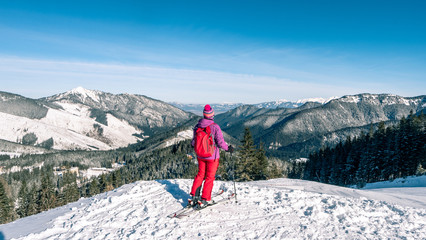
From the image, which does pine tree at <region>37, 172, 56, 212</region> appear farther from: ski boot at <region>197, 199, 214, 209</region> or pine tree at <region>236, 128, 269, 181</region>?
ski boot at <region>197, 199, 214, 209</region>

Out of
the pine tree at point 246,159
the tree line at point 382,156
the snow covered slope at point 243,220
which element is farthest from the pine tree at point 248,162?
the snow covered slope at point 243,220

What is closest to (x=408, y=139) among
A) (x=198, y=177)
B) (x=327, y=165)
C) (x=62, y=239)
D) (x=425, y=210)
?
(x=327, y=165)

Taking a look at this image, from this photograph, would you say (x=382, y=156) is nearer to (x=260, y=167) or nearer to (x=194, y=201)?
(x=260, y=167)

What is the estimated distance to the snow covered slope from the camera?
6.60 m

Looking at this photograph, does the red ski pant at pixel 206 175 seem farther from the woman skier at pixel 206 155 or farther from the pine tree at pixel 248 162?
the pine tree at pixel 248 162

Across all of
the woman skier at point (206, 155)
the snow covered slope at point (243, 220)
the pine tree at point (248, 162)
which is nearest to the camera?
the snow covered slope at point (243, 220)

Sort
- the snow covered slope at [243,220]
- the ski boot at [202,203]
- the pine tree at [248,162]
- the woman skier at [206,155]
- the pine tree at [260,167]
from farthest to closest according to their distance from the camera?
the pine tree at [260,167] < the pine tree at [248,162] < the ski boot at [202,203] < the woman skier at [206,155] < the snow covered slope at [243,220]

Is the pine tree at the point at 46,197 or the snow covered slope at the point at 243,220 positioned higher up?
the snow covered slope at the point at 243,220

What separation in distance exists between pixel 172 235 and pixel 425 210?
9027 mm

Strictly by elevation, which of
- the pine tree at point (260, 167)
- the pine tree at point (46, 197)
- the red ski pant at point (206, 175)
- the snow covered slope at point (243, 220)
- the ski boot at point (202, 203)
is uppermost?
the red ski pant at point (206, 175)

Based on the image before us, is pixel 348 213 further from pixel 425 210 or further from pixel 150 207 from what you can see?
pixel 150 207

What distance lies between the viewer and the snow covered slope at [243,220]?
6598 mm

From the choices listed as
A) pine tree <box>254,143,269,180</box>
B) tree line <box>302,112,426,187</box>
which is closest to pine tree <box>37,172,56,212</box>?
pine tree <box>254,143,269,180</box>

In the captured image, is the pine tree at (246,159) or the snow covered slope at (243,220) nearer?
the snow covered slope at (243,220)
